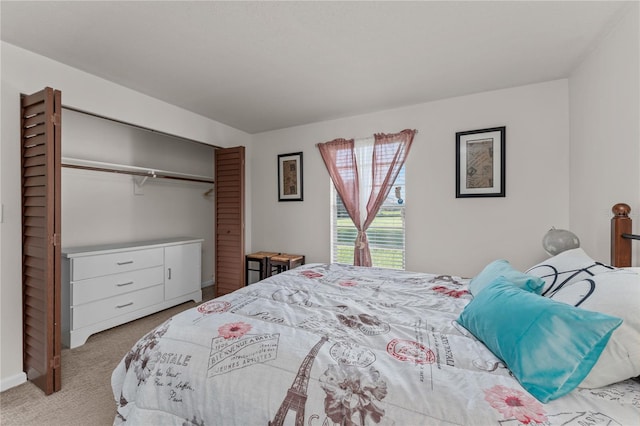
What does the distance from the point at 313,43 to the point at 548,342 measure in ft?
7.12

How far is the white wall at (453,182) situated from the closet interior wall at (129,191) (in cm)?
181

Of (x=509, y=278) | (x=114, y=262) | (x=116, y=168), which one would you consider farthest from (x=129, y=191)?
(x=509, y=278)

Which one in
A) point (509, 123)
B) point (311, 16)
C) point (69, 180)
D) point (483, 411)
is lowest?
point (483, 411)

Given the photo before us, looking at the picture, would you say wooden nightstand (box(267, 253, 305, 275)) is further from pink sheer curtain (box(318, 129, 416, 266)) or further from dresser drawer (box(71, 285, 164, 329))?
dresser drawer (box(71, 285, 164, 329))

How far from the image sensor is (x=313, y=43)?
2.05 meters

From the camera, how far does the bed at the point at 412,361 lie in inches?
34.0

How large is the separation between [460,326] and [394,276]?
0.99 m

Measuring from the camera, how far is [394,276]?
7.61 ft

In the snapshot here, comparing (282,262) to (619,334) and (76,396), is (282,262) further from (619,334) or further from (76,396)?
(619,334)

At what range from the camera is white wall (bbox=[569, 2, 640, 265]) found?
5.62 feet

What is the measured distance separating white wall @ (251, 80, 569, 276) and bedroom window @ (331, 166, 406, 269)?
10 centimetres

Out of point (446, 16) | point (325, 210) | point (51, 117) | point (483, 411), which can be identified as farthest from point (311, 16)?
point (325, 210)

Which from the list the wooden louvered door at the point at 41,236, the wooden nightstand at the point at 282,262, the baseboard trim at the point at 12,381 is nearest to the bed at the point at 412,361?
the wooden louvered door at the point at 41,236

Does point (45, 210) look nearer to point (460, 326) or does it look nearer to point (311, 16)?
point (311, 16)
